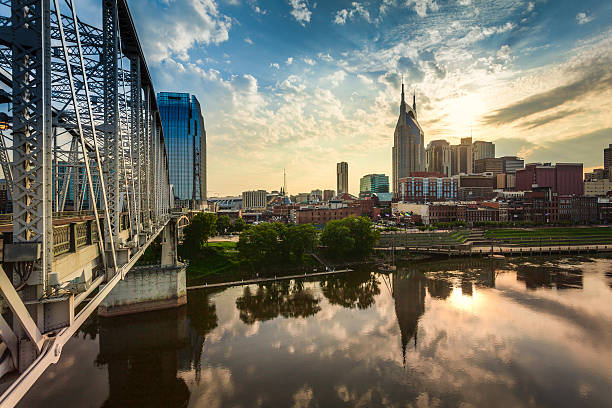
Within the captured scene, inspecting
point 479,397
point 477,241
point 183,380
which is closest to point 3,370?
point 183,380

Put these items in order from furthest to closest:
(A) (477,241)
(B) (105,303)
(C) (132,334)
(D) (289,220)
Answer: (D) (289,220) < (A) (477,241) < (B) (105,303) < (C) (132,334)

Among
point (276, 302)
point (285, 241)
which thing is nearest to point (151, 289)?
point (276, 302)

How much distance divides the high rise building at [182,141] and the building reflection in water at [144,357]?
10996cm

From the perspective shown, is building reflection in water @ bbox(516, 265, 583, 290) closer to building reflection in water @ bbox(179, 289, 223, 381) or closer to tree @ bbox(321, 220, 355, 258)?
tree @ bbox(321, 220, 355, 258)

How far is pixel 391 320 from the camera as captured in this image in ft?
115

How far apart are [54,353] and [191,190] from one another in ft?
471

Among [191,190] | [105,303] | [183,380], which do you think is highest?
[191,190]

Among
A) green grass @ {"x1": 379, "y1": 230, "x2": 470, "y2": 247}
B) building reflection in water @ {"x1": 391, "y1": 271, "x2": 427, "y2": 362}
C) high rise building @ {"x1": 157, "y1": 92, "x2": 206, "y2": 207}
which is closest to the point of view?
building reflection in water @ {"x1": 391, "y1": 271, "x2": 427, "y2": 362}

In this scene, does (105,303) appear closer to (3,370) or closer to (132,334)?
(132,334)

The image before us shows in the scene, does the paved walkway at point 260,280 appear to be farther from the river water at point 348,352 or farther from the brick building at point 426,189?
the brick building at point 426,189

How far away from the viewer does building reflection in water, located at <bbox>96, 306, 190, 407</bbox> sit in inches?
867

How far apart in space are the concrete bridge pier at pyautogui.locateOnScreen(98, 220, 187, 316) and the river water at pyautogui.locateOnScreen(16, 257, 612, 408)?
4.82 ft

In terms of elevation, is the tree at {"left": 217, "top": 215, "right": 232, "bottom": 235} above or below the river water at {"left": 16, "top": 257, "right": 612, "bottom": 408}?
above

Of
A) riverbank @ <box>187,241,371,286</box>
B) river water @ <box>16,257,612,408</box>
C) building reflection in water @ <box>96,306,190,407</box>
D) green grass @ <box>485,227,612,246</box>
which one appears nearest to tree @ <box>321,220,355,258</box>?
riverbank @ <box>187,241,371,286</box>
